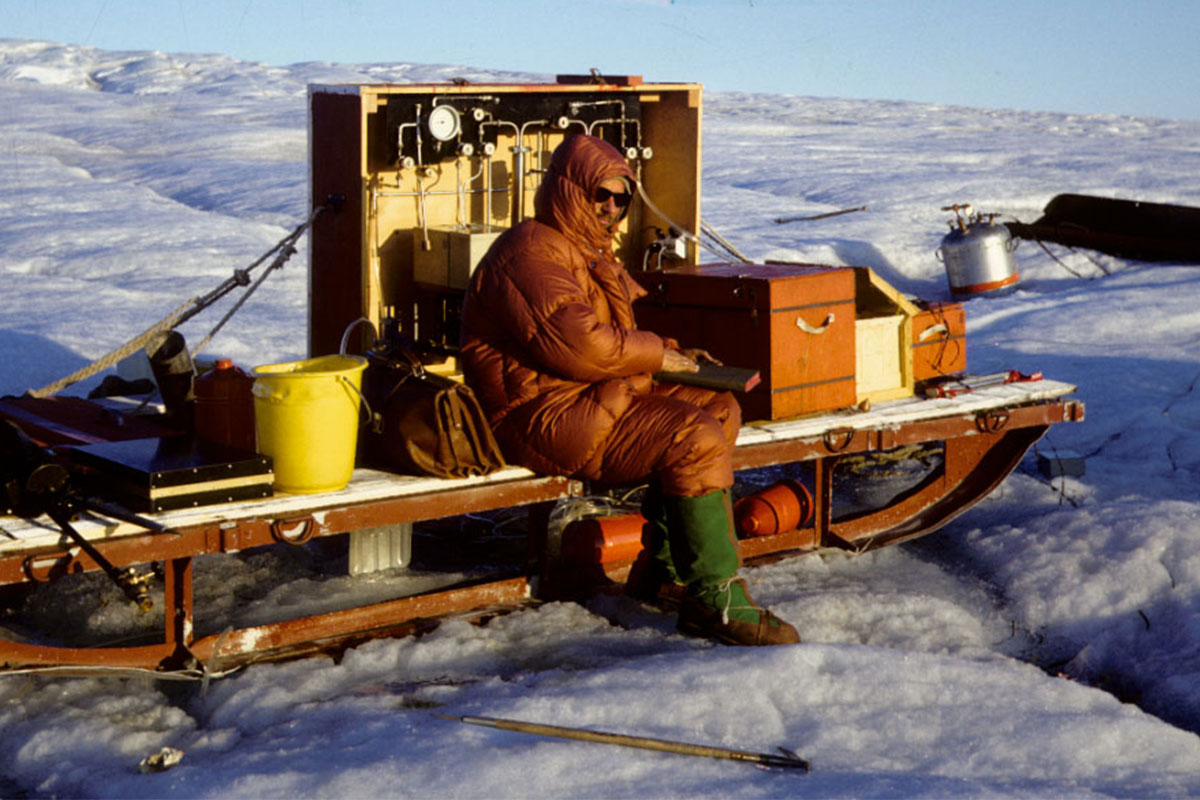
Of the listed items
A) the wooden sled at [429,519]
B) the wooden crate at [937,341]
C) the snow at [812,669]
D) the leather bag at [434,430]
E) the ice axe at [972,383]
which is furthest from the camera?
the wooden crate at [937,341]

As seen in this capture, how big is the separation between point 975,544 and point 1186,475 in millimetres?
1656

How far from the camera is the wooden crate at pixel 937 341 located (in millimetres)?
6445

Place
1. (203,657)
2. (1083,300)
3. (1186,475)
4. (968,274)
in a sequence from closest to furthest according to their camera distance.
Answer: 1. (203,657)
2. (1186,475)
3. (1083,300)
4. (968,274)

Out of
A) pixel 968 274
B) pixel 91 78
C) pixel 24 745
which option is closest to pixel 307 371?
pixel 24 745

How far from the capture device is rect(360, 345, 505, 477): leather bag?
477cm

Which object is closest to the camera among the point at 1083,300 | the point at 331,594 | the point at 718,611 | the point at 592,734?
the point at 592,734

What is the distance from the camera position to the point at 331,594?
5457 millimetres

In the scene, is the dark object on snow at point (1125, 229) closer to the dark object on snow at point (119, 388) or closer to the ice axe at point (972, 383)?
the ice axe at point (972, 383)

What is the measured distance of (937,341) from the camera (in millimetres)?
6539

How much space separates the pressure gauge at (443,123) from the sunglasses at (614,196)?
145 cm

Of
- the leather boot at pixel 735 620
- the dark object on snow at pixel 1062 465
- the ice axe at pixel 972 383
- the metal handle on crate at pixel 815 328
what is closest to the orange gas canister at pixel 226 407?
the leather boot at pixel 735 620

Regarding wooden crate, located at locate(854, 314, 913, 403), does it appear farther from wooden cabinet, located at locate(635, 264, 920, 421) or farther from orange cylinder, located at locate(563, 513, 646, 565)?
orange cylinder, located at locate(563, 513, 646, 565)

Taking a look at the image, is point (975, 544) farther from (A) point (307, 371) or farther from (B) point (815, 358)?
(A) point (307, 371)

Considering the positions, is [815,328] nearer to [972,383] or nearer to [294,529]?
[972,383]
